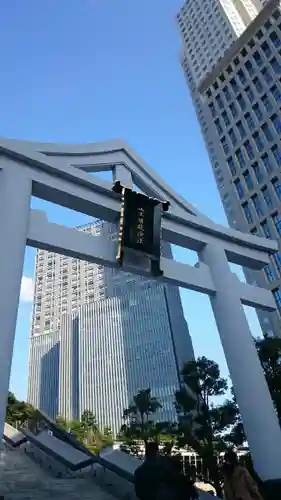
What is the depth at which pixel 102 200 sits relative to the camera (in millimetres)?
7809

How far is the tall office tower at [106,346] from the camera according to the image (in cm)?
5872

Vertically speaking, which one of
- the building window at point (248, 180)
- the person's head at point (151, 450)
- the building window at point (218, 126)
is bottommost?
the person's head at point (151, 450)

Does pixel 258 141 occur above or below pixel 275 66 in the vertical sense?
below

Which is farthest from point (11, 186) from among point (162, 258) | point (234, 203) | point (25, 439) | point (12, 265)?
point (234, 203)

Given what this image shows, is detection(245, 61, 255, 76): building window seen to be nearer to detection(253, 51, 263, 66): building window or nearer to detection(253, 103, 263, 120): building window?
detection(253, 51, 263, 66): building window

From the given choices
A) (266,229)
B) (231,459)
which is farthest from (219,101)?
(231,459)

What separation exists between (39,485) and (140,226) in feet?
14.7

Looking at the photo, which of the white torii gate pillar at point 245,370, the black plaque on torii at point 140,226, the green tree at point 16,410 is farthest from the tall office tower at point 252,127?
the black plaque on torii at point 140,226

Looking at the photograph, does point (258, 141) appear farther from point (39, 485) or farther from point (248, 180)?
point (39, 485)

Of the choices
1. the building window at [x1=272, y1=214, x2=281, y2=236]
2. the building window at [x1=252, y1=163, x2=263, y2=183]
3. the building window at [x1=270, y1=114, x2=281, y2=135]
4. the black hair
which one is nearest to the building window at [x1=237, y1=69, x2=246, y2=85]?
the building window at [x1=270, y1=114, x2=281, y2=135]

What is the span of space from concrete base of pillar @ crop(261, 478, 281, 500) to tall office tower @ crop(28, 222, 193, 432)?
5022cm

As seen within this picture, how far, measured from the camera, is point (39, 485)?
18.5 feet

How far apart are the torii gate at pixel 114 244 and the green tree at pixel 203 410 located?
161 inches

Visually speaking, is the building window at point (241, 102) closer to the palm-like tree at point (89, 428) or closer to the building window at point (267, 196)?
the building window at point (267, 196)
